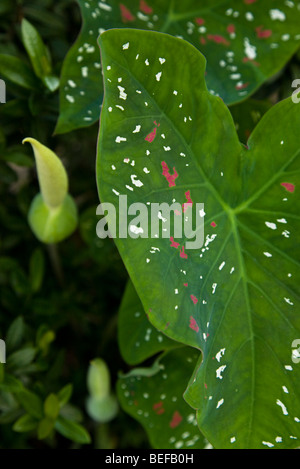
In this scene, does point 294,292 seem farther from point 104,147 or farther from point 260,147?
point 104,147

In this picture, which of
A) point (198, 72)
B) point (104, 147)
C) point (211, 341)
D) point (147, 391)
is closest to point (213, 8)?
point (198, 72)

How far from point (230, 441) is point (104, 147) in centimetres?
38

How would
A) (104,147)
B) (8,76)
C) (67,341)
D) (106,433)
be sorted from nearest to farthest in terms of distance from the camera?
(104,147)
(8,76)
(106,433)
(67,341)

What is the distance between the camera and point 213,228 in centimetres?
60

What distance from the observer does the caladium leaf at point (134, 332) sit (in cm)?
74

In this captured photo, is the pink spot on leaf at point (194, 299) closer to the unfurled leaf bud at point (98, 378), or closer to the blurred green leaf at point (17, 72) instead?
the unfurled leaf bud at point (98, 378)

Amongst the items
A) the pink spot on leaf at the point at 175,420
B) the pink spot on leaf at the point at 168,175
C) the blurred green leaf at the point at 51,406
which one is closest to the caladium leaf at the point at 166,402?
the pink spot on leaf at the point at 175,420

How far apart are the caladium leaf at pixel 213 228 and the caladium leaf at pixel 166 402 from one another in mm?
192

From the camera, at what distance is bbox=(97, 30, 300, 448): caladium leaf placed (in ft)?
1.72

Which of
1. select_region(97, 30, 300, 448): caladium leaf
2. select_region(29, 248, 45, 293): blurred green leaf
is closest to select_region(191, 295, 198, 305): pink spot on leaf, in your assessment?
select_region(97, 30, 300, 448): caladium leaf

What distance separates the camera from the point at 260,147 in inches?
24.0

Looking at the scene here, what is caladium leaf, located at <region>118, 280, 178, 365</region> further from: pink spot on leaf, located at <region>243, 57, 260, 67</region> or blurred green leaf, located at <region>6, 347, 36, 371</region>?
pink spot on leaf, located at <region>243, 57, 260, 67</region>

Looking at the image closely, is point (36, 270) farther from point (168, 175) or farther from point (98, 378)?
point (168, 175)

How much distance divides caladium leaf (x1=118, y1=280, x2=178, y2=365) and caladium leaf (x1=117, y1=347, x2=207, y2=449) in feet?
0.16
